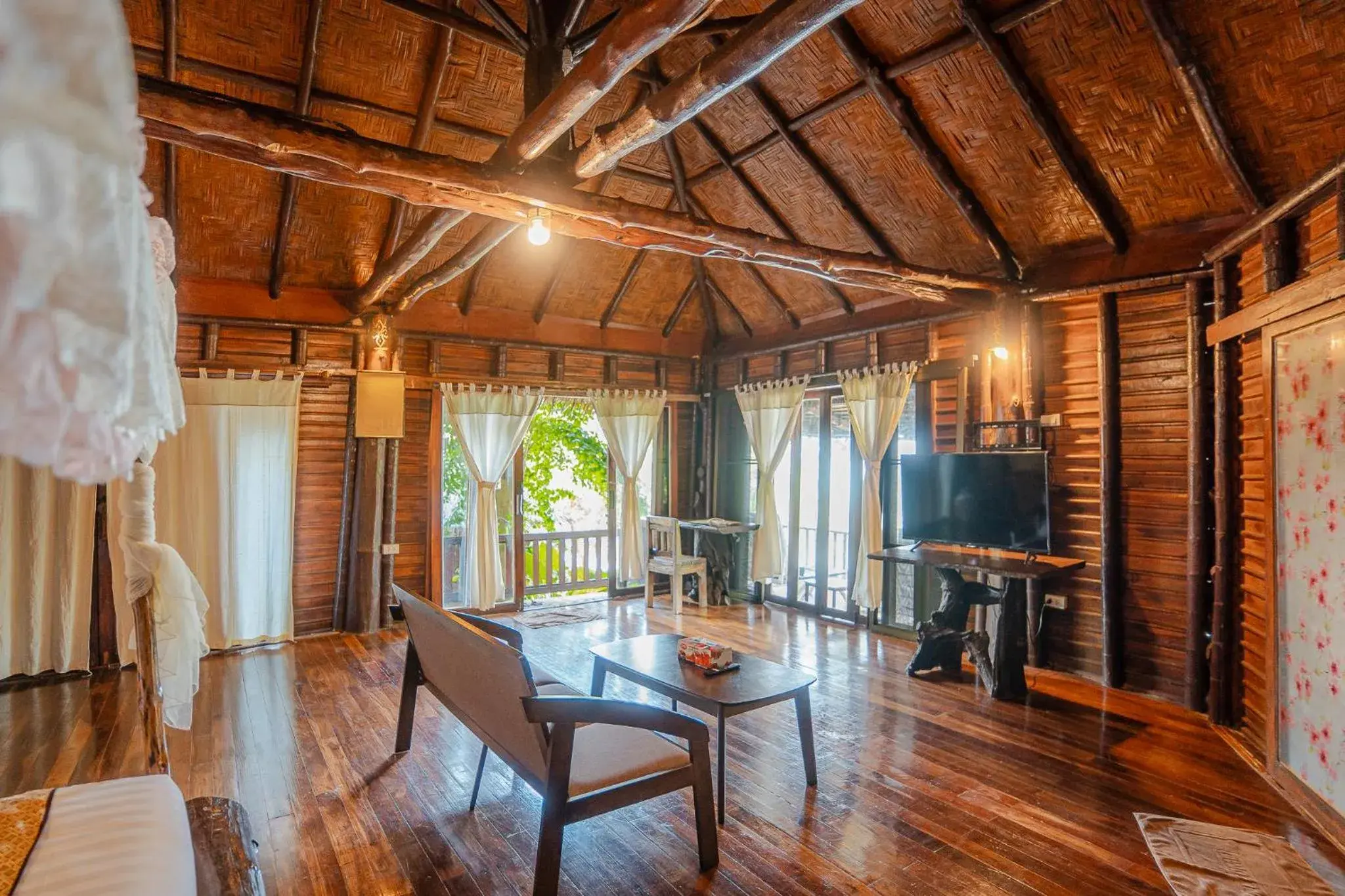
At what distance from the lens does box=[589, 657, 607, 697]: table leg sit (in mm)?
3479

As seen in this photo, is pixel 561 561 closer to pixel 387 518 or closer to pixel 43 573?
pixel 387 518

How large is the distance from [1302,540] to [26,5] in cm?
393

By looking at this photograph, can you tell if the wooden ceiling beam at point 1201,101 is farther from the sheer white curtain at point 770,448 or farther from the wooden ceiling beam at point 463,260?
the sheer white curtain at point 770,448

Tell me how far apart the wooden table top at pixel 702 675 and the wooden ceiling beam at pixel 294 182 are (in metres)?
3.18

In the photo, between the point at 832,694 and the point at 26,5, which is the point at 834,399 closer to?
the point at 832,694

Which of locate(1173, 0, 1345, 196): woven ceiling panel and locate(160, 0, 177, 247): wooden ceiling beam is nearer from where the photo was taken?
locate(1173, 0, 1345, 196): woven ceiling panel

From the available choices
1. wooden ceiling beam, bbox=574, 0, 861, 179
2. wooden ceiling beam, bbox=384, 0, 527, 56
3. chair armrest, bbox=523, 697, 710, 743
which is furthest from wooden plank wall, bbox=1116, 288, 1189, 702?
wooden ceiling beam, bbox=384, 0, 527, 56

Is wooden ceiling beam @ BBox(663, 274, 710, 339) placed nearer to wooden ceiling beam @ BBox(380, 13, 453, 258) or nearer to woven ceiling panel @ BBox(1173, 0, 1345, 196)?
wooden ceiling beam @ BBox(380, 13, 453, 258)

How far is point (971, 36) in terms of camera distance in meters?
3.60

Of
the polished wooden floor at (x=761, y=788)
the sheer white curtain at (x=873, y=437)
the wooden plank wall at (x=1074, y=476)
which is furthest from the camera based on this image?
the sheer white curtain at (x=873, y=437)

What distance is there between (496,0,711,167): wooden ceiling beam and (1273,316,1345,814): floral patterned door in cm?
271

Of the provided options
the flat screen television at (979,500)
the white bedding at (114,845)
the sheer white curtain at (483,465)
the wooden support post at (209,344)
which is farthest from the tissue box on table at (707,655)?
the wooden support post at (209,344)

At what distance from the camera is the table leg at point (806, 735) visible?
306 cm

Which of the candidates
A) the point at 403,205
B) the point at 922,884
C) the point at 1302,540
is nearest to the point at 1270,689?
the point at 1302,540
